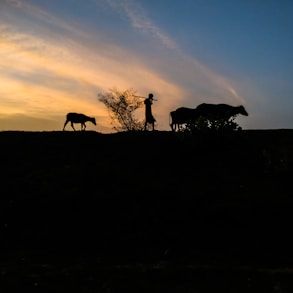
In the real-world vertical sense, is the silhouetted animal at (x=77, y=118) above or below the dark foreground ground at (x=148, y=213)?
above

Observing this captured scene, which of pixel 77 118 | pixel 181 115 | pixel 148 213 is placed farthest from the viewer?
pixel 77 118

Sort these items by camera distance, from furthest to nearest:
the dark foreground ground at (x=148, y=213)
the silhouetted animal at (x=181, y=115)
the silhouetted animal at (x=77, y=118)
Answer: the silhouetted animal at (x=77, y=118) < the silhouetted animal at (x=181, y=115) < the dark foreground ground at (x=148, y=213)

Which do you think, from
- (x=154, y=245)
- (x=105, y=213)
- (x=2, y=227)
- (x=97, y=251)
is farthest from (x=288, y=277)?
(x=2, y=227)

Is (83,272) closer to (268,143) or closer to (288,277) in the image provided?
(288,277)

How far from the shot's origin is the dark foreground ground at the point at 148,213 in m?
10.1

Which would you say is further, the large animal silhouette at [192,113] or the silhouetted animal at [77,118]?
the silhouetted animal at [77,118]

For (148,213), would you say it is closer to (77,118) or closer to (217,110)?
(217,110)

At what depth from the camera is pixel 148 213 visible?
1405 cm

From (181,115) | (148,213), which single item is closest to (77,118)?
(181,115)

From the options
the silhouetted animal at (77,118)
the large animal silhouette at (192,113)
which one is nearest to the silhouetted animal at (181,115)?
the large animal silhouette at (192,113)

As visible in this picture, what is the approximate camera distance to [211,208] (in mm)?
14164

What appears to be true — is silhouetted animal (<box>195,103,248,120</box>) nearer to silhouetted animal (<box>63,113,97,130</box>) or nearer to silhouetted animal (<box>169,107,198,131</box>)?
silhouetted animal (<box>169,107,198,131</box>)

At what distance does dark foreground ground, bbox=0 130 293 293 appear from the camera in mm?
10055

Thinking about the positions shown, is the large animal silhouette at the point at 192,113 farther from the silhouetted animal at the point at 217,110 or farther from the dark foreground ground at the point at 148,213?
the dark foreground ground at the point at 148,213
